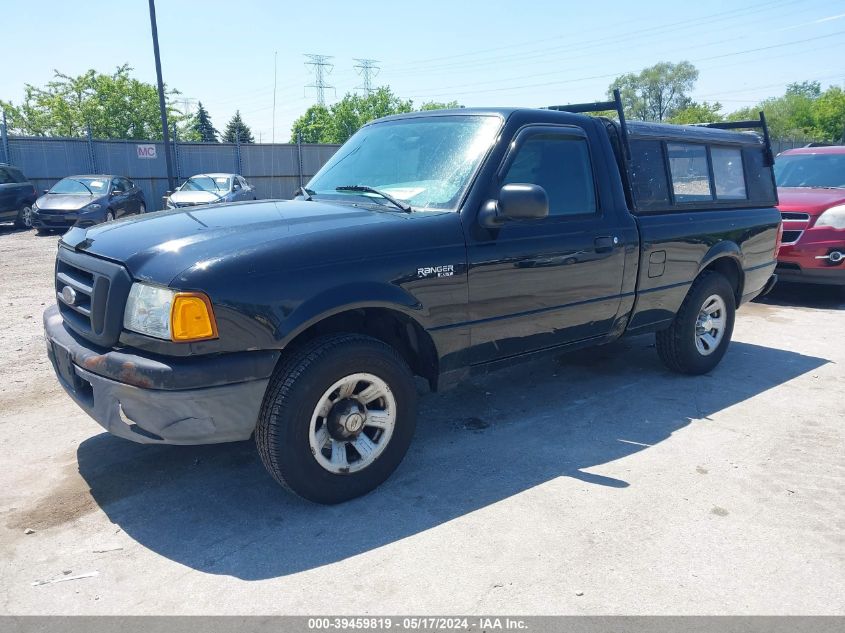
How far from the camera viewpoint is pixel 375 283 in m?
3.19

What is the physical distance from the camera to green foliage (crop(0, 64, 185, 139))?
136 ft

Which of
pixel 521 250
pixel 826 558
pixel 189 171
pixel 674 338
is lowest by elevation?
pixel 826 558

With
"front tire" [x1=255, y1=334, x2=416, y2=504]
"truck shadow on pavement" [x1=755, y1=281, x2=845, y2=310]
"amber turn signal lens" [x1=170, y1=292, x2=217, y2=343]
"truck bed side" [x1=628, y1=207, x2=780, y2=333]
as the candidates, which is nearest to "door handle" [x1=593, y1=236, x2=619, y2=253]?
"truck bed side" [x1=628, y1=207, x2=780, y2=333]

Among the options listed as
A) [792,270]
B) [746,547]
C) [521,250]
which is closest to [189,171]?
[792,270]

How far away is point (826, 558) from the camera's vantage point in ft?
9.54

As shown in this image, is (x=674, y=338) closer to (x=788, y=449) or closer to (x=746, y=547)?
(x=788, y=449)

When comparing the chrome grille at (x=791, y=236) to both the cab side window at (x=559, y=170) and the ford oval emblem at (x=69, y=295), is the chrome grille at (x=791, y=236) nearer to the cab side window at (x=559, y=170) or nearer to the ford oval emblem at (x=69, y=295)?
the cab side window at (x=559, y=170)

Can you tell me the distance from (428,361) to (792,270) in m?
6.88

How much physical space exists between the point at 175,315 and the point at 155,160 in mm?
21497

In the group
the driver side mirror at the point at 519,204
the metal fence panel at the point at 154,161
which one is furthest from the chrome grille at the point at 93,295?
the metal fence panel at the point at 154,161

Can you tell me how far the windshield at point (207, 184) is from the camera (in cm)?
1642

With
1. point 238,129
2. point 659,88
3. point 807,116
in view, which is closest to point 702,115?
point 807,116

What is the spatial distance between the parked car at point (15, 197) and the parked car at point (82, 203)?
117 centimetres

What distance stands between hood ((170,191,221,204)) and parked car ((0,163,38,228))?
3.96 m
